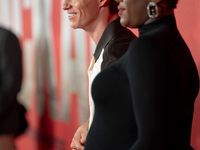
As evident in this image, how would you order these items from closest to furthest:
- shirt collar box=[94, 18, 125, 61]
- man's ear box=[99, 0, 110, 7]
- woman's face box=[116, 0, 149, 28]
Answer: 1. woman's face box=[116, 0, 149, 28]
2. shirt collar box=[94, 18, 125, 61]
3. man's ear box=[99, 0, 110, 7]

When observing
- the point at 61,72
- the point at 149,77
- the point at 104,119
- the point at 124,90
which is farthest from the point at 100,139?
the point at 61,72

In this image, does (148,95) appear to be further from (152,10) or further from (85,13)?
(85,13)

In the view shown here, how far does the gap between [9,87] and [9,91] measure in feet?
0.08

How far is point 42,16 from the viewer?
8.89 feet

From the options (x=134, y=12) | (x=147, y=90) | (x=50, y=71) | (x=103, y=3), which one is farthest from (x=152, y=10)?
(x=50, y=71)

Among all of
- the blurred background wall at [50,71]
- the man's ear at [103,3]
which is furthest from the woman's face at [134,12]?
the blurred background wall at [50,71]

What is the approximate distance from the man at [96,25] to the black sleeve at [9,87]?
90 cm

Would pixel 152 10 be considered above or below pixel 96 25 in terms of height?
above

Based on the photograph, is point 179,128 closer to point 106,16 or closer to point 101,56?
point 101,56

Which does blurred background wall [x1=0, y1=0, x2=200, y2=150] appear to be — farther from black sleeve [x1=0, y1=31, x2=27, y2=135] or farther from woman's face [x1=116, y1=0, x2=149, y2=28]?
woman's face [x1=116, y1=0, x2=149, y2=28]

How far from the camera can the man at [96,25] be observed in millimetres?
1166

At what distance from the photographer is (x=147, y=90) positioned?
2.59 ft

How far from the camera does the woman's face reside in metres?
0.91

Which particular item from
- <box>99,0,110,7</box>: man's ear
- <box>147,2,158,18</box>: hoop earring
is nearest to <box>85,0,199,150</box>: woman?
<box>147,2,158,18</box>: hoop earring
